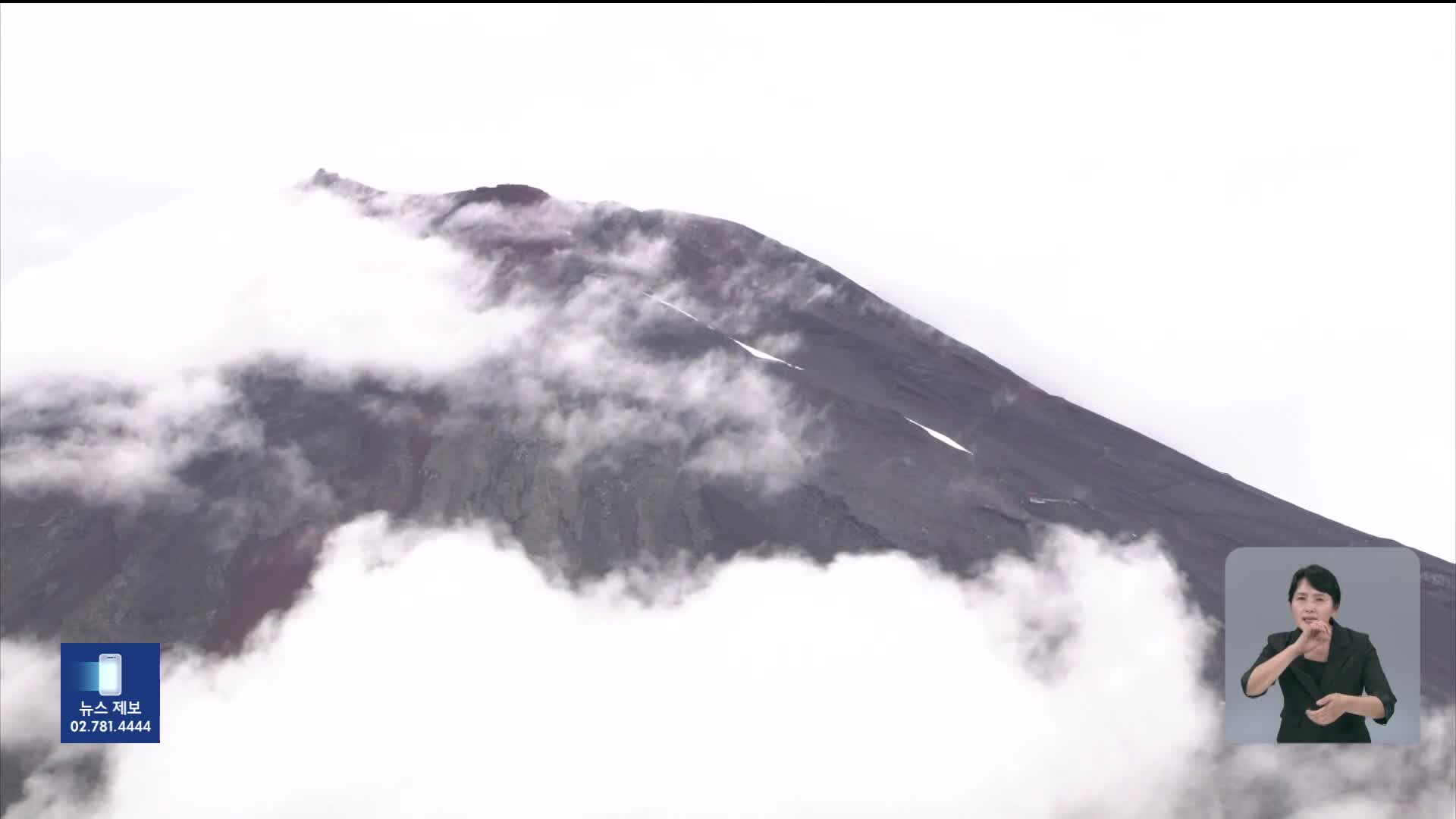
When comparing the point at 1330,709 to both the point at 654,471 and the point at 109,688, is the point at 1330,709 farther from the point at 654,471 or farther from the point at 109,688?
the point at 654,471

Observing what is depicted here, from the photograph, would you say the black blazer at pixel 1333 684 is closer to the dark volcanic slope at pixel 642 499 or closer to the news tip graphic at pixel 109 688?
the news tip graphic at pixel 109 688

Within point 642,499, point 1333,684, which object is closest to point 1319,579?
point 1333,684

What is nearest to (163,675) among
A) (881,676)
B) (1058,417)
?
(881,676)

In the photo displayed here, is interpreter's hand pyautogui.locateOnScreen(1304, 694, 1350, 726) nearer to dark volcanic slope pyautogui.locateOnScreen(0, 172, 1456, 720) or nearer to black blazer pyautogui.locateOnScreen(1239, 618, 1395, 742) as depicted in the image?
black blazer pyautogui.locateOnScreen(1239, 618, 1395, 742)

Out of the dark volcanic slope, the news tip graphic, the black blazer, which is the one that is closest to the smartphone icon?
the news tip graphic

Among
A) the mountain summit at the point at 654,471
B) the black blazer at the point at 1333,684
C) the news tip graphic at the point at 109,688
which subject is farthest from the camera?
the mountain summit at the point at 654,471

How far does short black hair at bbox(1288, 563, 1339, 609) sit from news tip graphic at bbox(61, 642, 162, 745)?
1893 inches

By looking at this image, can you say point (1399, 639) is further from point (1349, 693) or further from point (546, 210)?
point (546, 210)

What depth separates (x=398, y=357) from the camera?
10594cm

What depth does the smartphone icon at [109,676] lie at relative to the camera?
55.8 metres

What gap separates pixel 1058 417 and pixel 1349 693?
87.7m

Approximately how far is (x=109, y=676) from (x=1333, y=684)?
51327 millimetres

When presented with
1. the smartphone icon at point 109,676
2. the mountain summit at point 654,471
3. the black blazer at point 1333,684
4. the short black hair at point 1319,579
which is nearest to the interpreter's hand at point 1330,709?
the black blazer at point 1333,684

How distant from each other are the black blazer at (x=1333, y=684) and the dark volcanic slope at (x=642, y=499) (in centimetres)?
6971
